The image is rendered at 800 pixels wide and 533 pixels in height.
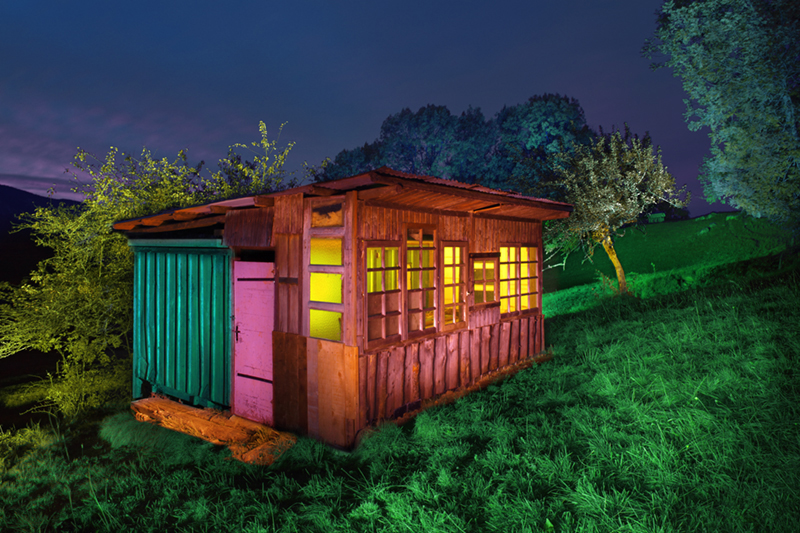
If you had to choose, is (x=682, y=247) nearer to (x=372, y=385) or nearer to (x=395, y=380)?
(x=395, y=380)

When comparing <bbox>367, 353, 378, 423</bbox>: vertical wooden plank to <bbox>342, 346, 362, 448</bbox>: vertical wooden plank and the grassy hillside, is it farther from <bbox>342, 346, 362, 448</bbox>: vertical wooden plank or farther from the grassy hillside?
the grassy hillside

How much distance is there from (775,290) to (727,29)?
22.1 feet

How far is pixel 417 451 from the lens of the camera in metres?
4.34

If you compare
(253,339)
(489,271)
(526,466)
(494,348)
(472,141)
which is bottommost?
(526,466)

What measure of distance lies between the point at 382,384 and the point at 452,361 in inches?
56.8

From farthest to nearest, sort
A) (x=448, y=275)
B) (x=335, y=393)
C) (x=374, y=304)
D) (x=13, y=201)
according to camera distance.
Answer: (x=13, y=201), (x=448, y=275), (x=374, y=304), (x=335, y=393)

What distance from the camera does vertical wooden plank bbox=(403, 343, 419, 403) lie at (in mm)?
5402

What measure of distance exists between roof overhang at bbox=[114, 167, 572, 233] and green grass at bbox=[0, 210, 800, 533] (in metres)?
2.64

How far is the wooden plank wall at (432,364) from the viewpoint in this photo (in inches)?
195

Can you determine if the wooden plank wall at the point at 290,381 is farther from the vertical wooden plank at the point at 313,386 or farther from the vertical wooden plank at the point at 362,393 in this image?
the vertical wooden plank at the point at 362,393

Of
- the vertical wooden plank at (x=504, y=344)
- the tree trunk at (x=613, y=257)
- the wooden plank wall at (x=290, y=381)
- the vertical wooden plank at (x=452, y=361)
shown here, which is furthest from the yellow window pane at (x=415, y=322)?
the tree trunk at (x=613, y=257)

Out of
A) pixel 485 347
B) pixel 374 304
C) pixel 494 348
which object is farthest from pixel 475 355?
pixel 374 304

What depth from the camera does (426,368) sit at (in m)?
5.71

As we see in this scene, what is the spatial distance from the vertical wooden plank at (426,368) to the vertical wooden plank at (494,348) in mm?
1535
